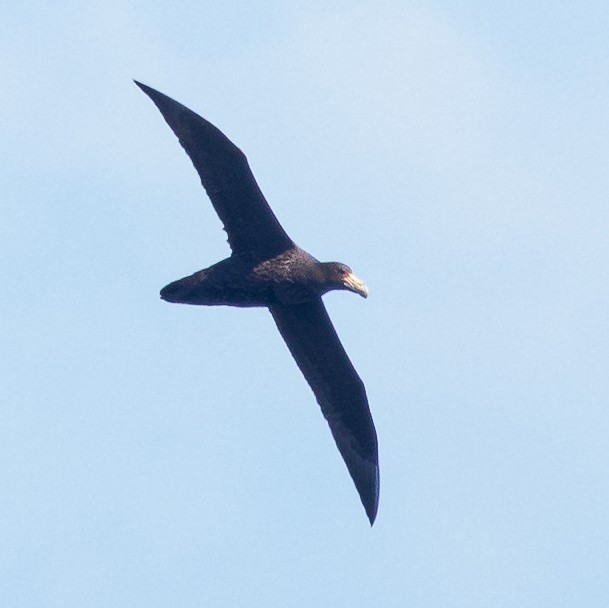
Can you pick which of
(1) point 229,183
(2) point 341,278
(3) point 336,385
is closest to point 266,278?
(2) point 341,278

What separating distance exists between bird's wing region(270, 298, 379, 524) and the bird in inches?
0.6

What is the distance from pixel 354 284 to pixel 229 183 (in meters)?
2.34

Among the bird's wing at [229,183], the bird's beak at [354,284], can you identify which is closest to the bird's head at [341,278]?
the bird's beak at [354,284]

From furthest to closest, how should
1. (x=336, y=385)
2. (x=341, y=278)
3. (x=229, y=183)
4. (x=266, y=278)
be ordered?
(x=336, y=385)
(x=341, y=278)
(x=266, y=278)
(x=229, y=183)

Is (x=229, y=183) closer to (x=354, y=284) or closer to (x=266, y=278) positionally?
(x=266, y=278)

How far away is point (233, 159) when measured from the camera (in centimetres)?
2534

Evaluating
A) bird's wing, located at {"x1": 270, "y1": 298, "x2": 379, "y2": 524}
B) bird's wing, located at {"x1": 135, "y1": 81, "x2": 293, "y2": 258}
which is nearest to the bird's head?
bird's wing, located at {"x1": 270, "y1": 298, "x2": 379, "y2": 524}

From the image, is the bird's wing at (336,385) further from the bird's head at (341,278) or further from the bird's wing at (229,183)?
the bird's wing at (229,183)

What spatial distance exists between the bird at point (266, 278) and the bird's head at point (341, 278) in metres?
0.01

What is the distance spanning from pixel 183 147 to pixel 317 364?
3.87 metres

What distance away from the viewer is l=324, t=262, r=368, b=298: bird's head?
2616 centimetres

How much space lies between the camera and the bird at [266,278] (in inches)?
1001

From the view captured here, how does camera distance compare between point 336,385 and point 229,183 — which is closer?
point 229,183

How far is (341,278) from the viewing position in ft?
85.9
